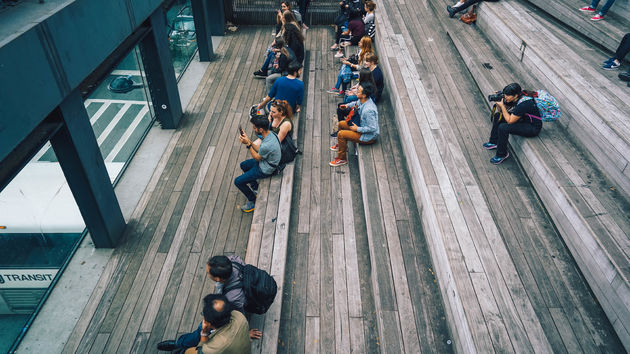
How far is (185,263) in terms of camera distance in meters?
5.57

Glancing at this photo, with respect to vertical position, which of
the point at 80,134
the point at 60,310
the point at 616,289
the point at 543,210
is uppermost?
the point at 80,134

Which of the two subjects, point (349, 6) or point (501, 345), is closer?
point (501, 345)

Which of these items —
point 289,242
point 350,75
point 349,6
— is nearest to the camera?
point 289,242

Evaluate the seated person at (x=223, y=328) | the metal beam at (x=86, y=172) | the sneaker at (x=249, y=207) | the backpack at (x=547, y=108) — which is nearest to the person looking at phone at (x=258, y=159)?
the sneaker at (x=249, y=207)

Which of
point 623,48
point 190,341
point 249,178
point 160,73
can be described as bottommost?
point 190,341

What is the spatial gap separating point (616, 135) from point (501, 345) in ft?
10.0

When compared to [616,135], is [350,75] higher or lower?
lower

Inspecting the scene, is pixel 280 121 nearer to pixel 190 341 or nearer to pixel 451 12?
pixel 190 341

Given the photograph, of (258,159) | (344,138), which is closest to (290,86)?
(344,138)

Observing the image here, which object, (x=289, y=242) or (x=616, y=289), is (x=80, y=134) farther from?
(x=616, y=289)

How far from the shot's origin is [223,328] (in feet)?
11.4

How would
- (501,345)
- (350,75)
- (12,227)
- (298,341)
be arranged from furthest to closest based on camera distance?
(350,75), (12,227), (298,341), (501,345)

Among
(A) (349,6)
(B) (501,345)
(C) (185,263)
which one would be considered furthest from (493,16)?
(C) (185,263)

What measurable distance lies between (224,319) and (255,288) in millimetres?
621
